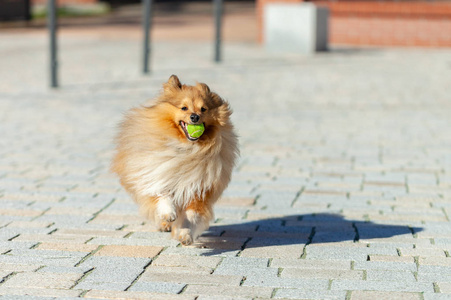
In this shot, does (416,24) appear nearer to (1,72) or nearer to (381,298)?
(1,72)

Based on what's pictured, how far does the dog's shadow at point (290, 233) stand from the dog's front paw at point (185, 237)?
0.46 ft

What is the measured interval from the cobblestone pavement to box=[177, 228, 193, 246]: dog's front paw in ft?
0.30

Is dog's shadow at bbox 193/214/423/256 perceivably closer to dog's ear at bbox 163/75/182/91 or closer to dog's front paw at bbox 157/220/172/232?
dog's front paw at bbox 157/220/172/232

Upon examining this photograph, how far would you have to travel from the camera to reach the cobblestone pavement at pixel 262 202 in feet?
15.8

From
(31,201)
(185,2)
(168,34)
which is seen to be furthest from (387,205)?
(185,2)

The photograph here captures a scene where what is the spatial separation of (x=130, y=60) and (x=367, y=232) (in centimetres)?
1485

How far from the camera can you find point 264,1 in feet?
82.4

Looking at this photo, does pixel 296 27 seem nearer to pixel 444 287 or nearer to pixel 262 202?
pixel 262 202

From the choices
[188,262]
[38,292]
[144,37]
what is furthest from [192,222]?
[144,37]

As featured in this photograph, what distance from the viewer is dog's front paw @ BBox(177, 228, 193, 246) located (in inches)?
213

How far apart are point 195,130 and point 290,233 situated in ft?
3.99

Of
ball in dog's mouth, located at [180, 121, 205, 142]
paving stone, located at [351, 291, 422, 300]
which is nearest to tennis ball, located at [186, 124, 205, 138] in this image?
ball in dog's mouth, located at [180, 121, 205, 142]

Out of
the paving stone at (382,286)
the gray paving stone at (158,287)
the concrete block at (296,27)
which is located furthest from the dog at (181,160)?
the concrete block at (296,27)

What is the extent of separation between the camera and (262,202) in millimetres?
7164
